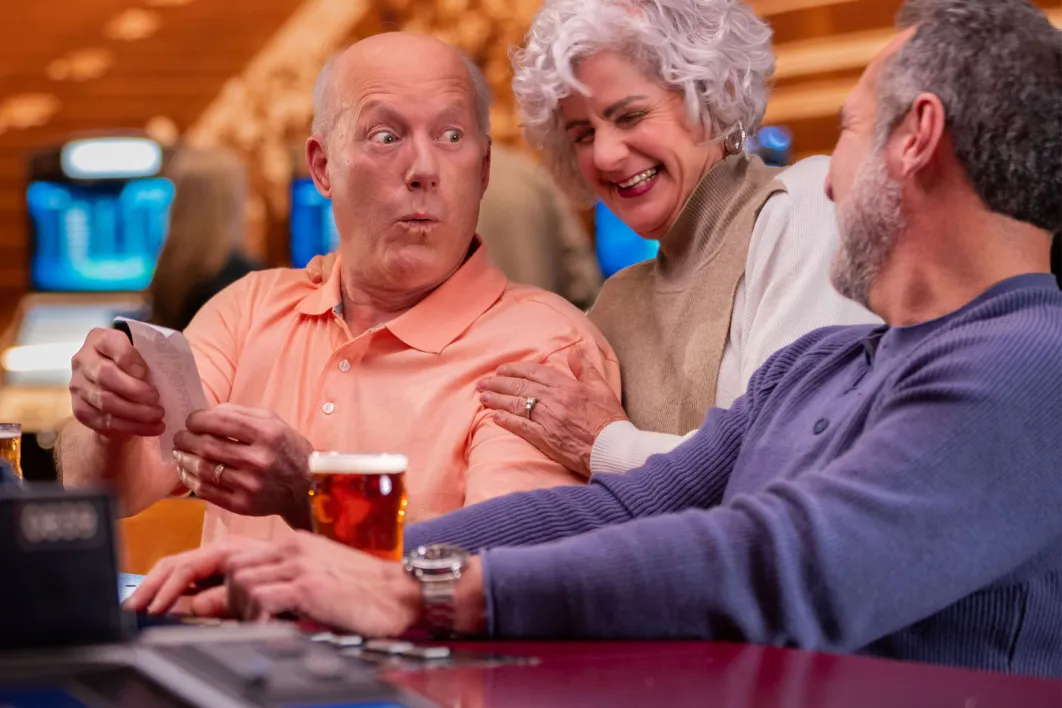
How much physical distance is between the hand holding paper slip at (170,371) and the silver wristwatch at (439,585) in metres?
0.75

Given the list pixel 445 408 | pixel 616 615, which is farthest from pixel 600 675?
pixel 445 408

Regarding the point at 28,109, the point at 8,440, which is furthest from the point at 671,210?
the point at 28,109

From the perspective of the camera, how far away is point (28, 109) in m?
7.55

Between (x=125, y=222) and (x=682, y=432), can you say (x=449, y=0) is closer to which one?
(x=125, y=222)

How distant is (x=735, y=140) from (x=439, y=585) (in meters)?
1.60

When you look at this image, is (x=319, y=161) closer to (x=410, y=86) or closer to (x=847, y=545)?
(x=410, y=86)

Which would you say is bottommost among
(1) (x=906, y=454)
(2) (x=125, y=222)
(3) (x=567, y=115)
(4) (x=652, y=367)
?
(2) (x=125, y=222)

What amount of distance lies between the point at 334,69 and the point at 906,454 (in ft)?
5.04

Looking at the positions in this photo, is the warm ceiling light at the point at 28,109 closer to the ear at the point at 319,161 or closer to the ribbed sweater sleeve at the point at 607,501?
the ear at the point at 319,161

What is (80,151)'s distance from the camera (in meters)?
7.05

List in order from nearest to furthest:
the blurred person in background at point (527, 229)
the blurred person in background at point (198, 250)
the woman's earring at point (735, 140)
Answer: the woman's earring at point (735, 140) < the blurred person in background at point (527, 229) < the blurred person in background at point (198, 250)

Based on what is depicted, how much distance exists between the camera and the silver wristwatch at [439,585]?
1399mm

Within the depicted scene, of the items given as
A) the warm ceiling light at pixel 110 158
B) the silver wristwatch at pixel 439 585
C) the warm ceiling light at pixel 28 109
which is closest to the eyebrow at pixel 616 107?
the silver wristwatch at pixel 439 585

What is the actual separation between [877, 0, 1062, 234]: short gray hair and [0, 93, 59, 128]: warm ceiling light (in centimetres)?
665
